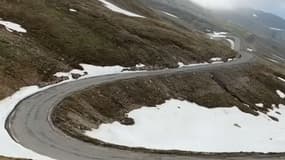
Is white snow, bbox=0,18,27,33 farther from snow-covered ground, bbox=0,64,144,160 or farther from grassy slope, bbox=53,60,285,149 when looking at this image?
grassy slope, bbox=53,60,285,149

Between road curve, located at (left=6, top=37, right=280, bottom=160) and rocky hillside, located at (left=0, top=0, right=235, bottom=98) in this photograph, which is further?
rocky hillside, located at (left=0, top=0, right=235, bottom=98)

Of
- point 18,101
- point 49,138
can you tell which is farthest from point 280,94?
point 49,138

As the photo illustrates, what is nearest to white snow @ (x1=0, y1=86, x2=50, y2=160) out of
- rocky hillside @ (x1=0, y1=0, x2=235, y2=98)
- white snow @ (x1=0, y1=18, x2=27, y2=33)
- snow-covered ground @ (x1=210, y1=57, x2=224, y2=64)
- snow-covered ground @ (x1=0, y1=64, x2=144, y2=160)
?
snow-covered ground @ (x1=0, y1=64, x2=144, y2=160)

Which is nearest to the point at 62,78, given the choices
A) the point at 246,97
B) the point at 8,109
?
the point at 8,109

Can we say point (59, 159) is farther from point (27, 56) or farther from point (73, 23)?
point (73, 23)

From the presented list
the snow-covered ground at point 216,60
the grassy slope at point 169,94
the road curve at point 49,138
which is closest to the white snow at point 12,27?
the grassy slope at point 169,94

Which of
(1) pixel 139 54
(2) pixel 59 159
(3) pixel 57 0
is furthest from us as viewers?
(3) pixel 57 0
